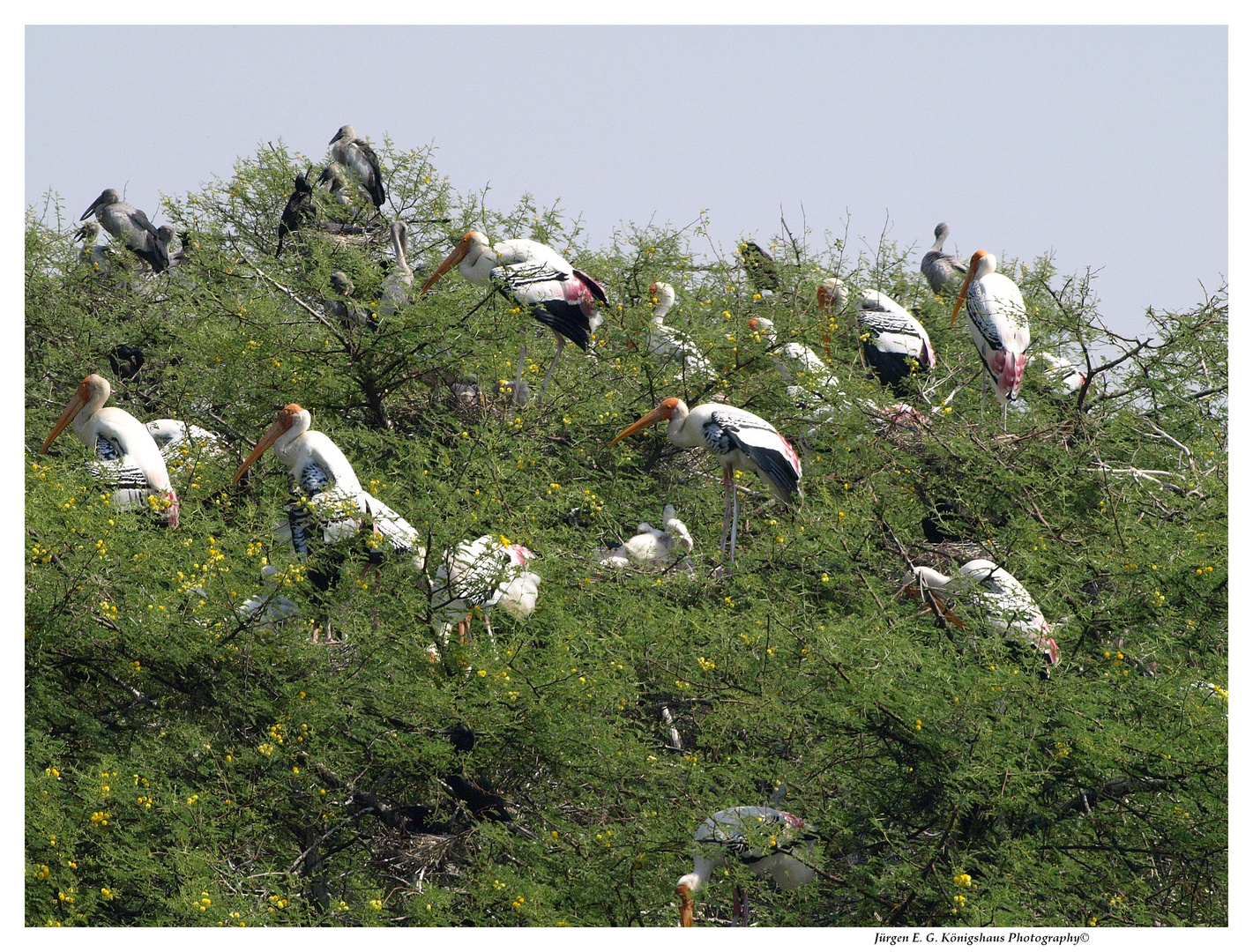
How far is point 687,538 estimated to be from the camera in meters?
7.04

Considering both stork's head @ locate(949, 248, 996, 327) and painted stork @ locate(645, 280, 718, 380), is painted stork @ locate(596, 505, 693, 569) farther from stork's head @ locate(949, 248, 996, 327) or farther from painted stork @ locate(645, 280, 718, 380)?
stork's head @ locate(949, 248, 996, 327)

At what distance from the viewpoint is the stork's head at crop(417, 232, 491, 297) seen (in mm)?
8594

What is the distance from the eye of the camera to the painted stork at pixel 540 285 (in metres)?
8.19

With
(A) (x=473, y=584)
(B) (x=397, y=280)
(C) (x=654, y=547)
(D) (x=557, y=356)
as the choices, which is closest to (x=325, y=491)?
(A) (x=473, y=584)

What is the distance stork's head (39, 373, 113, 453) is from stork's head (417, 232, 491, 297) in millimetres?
1877

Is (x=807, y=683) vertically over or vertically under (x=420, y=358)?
under

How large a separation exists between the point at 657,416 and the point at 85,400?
2.79 metres

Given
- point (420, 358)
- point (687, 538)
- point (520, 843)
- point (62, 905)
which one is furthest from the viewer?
point (420, 358)

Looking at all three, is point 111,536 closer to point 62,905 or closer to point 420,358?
point 62,905

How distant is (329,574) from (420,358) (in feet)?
6.76

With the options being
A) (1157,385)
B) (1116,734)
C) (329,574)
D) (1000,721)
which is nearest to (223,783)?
(329,574)

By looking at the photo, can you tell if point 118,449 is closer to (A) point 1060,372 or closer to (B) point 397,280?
(B) point 397,280

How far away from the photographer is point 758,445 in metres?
7.13

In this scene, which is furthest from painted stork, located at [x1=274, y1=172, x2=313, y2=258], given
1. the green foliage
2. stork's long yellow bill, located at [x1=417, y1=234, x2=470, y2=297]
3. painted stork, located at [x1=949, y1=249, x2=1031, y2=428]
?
painted stork, located at [x1=949, y1=249, x2=1031, y2=428]
